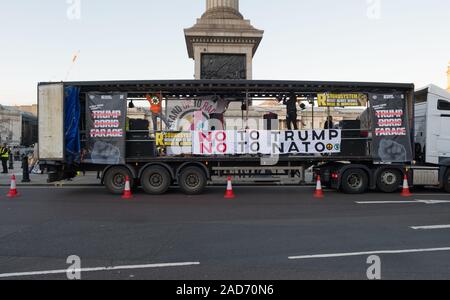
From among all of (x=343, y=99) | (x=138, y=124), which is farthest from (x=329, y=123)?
(x=138, y=124)

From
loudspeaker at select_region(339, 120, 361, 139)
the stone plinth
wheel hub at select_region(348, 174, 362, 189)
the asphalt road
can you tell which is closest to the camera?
the asphalt road

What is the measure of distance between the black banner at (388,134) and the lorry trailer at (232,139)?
0.11 ft

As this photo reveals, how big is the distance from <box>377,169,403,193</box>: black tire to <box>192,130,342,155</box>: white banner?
2.08 metres

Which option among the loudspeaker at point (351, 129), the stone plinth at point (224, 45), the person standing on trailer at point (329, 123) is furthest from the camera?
the stone plinth at point (224, 45)

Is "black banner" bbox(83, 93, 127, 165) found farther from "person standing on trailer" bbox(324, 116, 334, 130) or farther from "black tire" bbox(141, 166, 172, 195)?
"person standing on trailer" bbox(324, 116, 334, 130)

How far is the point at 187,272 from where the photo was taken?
4836 millimetres

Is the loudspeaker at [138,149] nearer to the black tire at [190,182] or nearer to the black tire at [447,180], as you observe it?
A: the black tire at [190,182]

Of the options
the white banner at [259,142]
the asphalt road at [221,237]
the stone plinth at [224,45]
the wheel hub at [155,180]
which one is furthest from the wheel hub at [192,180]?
the stone plinth at [224,45]

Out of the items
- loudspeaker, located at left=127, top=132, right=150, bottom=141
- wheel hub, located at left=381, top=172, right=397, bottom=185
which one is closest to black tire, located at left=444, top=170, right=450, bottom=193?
wheel hub, located at left=381, top=172, right=397, bottom=185

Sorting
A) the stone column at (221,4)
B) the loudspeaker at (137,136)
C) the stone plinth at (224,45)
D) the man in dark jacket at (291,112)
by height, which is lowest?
Answer: the loudspeaker at (137,136)

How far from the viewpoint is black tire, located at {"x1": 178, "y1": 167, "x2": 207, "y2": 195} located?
40.3 ft

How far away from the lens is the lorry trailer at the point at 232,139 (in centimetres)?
1218

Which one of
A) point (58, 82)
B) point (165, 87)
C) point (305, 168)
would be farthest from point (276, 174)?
point (58, 82)
